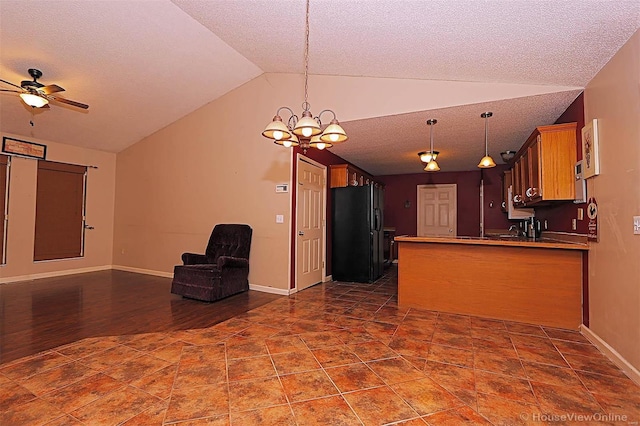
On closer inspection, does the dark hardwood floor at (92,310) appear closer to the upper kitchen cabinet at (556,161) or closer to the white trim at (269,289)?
the white trim at (269,289)

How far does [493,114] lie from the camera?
3.83 meters

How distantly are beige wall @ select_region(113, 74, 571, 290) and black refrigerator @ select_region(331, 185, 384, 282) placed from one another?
1358mm

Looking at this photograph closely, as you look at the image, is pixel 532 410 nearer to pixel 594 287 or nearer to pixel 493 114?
pixel 594 287

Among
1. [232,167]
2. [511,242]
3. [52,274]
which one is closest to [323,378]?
[511,242]

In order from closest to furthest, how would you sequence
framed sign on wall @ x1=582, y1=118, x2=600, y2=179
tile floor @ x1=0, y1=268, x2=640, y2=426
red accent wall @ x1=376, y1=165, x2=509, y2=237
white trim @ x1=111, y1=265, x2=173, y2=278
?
tile floor @ x1=0, y1=268, x2=640, y2=426, framed sign on wall @ x1=582, y1=118, x2=600, y2=179, white trim @ x1=111, y1=265, x2=173, y2=278, red accent wall @ x1=376, y1=165, x2=509, y2=237

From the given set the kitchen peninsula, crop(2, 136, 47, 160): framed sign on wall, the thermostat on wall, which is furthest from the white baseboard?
crop(2, 136, 47, 160): framed sign on wall

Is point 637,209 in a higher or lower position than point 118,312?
higher

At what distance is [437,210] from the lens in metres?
8.12

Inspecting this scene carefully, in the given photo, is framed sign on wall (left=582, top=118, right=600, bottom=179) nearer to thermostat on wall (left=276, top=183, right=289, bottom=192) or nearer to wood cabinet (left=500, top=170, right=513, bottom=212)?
wood cabinet (left=500, top=170, right=513, bottom=212)

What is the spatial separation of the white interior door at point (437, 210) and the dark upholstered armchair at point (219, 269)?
16.8ft

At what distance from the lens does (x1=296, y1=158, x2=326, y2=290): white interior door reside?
4.94 m

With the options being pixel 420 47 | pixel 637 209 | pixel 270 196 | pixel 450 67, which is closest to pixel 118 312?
pixel 270 196

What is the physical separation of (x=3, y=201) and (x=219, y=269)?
435 centimetres

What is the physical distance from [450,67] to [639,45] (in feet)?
4.77
